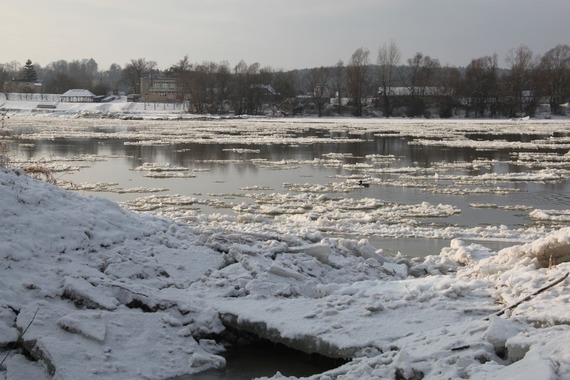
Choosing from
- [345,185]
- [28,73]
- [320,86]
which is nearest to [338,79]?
[320,86]

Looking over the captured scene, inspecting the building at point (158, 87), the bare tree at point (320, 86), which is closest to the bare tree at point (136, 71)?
the building at point (158, 87)

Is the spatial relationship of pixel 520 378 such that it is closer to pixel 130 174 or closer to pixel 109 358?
pixel 109 358

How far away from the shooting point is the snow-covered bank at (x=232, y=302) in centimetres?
620

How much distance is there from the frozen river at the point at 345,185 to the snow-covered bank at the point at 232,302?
144 inches

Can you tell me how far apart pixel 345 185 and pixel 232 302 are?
13498 mm

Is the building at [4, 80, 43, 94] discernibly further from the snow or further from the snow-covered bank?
the snow-covered bank

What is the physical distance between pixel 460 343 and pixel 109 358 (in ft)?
12.2

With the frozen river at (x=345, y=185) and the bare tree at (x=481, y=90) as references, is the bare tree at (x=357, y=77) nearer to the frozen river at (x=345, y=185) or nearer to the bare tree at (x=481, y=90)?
the bare tree at (x=481, y=90)

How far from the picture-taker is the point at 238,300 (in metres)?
8.49

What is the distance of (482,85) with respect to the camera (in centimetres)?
9981

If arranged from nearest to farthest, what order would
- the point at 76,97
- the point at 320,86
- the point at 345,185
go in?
the point at 345,185 < the point at 320,86 < the point at 76,97

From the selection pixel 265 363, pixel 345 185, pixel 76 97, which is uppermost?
pixel 76 97

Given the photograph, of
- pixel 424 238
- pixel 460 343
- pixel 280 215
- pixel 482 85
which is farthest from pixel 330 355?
pixel 482 85

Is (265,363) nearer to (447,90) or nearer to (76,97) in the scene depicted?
(447,90)
